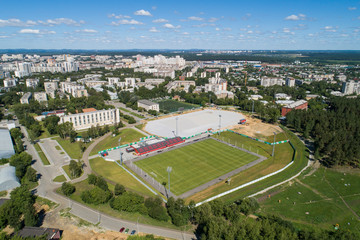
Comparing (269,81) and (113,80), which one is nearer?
(269,81)

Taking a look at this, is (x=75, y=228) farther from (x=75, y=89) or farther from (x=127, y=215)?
(x=75, y=89)

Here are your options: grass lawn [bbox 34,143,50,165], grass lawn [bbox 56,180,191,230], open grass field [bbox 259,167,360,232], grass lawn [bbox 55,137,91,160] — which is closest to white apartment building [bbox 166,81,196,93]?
grass lawn [bbox 55,137,91,160]

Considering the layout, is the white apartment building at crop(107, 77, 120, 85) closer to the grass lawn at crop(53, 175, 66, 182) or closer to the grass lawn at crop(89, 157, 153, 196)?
the grass lawn at crop(89, 157, 153, 196)

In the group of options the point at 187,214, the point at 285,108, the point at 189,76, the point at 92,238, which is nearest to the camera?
the point at 92,238

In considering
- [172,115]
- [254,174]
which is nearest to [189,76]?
[172,115]

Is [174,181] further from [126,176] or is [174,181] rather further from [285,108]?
[285,108]

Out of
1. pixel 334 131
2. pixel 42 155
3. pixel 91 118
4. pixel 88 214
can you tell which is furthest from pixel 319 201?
pixel 91 118
